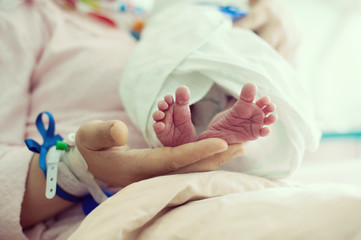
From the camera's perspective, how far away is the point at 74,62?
2.63 ft

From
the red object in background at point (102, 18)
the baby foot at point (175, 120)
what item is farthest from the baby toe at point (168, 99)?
the red object in background at point (102, 18)

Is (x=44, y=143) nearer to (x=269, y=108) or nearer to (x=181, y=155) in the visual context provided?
(x=181, y=155)

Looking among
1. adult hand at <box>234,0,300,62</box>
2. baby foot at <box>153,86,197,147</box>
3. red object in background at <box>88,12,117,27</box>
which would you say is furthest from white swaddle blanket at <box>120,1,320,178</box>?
red object in background at <box>88,12,117,27</box>

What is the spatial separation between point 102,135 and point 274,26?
59 cm

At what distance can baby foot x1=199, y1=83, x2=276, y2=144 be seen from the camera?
46 centimetres

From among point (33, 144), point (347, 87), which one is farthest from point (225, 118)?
point (347, 87)

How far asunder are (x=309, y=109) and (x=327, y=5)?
3.85ft

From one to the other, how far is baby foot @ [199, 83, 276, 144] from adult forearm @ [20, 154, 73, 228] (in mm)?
289

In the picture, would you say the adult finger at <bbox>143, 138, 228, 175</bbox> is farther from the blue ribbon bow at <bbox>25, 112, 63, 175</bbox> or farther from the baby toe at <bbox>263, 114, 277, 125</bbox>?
the blue ribbon bow at <bbox>25, 112, 63, 175</bbox>

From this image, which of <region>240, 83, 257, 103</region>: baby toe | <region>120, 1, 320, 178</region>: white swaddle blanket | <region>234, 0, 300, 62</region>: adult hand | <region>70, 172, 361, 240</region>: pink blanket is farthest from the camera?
<region>234, 0, 300, 62</region>: adult hand

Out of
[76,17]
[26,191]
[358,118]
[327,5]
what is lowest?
[26,191]

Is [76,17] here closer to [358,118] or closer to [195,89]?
[195,89]

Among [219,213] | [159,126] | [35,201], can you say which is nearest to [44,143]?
[35,201]

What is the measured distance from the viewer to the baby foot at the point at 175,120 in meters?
0.45
